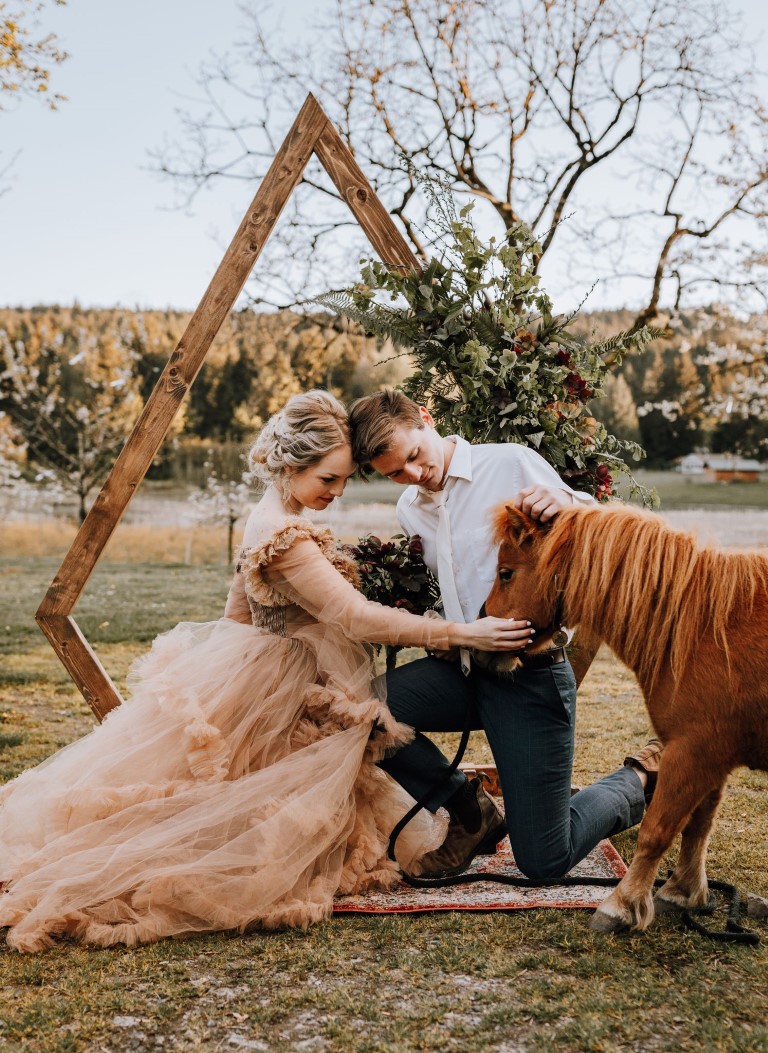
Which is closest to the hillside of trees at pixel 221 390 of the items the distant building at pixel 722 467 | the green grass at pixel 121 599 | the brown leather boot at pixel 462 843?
the distant building at pixel 722 467

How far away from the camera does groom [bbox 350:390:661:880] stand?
294 centimetres

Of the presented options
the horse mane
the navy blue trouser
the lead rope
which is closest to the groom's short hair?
the horse mane

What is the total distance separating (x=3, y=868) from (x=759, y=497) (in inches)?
926

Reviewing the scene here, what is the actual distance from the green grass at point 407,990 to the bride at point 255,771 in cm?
16

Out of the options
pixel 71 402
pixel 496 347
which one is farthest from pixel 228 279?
pixel 71 402

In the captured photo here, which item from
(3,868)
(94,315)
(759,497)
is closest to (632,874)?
(3,868)

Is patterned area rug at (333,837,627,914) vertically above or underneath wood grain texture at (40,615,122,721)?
underneath

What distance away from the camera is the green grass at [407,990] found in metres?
2.10

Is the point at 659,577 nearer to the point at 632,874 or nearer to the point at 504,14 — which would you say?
the point at 632,874

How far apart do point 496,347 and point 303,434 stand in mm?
1207

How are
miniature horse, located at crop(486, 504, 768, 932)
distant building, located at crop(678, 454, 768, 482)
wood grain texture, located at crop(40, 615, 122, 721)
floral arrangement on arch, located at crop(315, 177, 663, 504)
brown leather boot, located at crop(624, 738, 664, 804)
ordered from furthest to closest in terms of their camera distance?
distant building, located at crop(678, 454, 768, 482)
wood grain texture, located at crop(40, 615, 122, 721)
floral arrangement on arch, located at crop(315, 177, 663, 504)
brown leather boot, located at crop(624, 738, 664, 804)
miniature horse, located at crop(486, 504, 768, 932)

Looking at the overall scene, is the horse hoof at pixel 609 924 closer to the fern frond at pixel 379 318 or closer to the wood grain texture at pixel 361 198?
the fern frond at pixel 379 318

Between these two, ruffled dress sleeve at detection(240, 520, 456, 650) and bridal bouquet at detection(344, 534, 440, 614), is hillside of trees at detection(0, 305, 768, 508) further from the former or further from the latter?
ruffled dress sleeve at detection(240, 520, 456, 650)

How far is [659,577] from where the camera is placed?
2.67 metres
